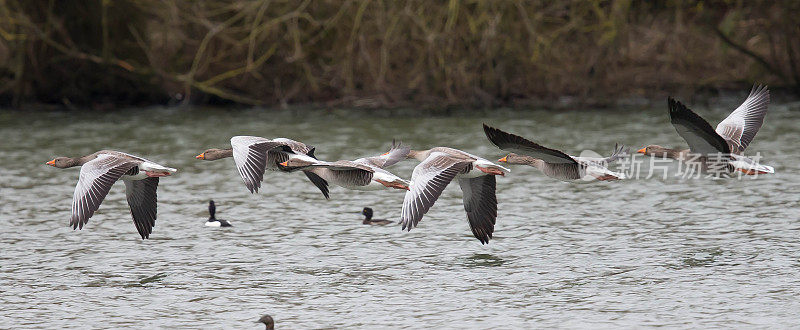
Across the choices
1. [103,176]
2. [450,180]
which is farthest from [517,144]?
[103,176]

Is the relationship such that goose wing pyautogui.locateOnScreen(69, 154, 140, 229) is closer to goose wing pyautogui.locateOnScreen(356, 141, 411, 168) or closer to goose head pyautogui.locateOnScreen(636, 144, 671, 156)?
goose wing pyautogui.locateOnScreen(356, 141, 411, 168)

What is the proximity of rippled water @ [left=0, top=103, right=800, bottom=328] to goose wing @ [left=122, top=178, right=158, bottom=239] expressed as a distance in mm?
910

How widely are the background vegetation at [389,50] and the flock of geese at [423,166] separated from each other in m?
15.5

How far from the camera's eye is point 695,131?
1382 centimetres

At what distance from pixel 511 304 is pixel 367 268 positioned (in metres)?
2.52

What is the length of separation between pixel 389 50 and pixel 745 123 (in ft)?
55.5

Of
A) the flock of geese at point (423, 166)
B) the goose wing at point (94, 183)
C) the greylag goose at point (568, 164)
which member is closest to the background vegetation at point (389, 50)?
the flock of geese at point (423, 166)

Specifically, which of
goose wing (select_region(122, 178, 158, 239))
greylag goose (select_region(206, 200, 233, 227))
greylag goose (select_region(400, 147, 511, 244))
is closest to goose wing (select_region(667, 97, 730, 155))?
greylag goose (select_region(400, 147, 511, 244))

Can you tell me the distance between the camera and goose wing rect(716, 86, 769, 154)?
15023mm

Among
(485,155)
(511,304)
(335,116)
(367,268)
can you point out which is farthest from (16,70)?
(511,304)

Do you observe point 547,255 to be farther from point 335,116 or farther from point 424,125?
point 335,116

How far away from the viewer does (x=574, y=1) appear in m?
30.6

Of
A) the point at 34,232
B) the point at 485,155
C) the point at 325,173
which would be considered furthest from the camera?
the point at 485,155

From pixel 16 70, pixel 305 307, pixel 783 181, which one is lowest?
pixel 305 307
